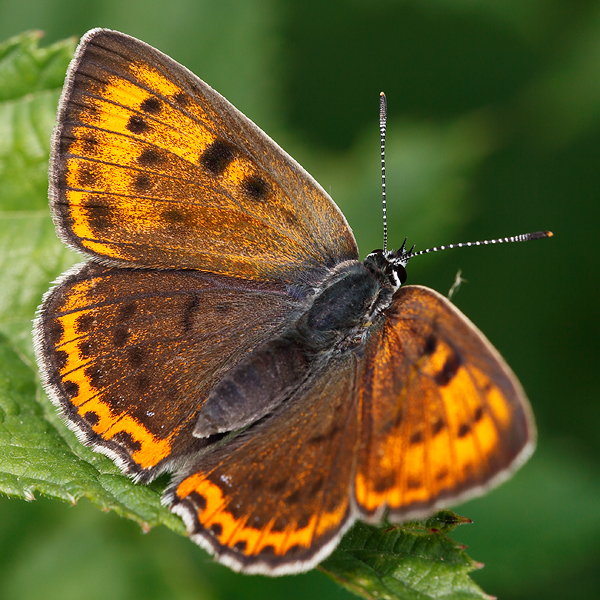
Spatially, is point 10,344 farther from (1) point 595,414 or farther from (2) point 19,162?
(1) point 595,414

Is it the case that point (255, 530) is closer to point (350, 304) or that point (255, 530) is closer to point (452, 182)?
point (350, 304)

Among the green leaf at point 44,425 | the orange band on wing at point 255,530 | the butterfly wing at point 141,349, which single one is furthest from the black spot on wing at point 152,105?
the orange band on wing at point 255,530

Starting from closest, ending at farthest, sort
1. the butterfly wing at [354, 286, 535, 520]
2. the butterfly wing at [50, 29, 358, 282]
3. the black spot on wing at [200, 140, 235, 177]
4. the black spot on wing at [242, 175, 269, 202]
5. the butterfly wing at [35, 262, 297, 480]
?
the butterfly wing at [354, 286, 535, 520], the butterfly wing at [35, 262, 297, 480], the butterfly wing at [50, 29, 358, 282], the black spot on wing at [200, 140, 235, 177], the black spot on wing at [242, 175, 269, 202]

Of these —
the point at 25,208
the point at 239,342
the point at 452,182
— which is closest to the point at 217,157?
the point at 239,342

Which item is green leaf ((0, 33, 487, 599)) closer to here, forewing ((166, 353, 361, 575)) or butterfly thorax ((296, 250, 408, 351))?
forewing ((166, 353, 361, 575))

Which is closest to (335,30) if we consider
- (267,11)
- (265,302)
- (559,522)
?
(267,11)

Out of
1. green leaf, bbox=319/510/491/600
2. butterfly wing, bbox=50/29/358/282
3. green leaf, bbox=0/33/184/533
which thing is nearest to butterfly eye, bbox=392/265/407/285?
butterfly wing, bbox=50/29/358/282
